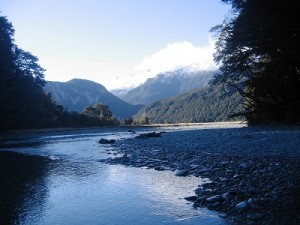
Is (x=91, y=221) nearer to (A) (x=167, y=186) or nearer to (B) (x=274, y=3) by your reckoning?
(A) (x=167, y=186)

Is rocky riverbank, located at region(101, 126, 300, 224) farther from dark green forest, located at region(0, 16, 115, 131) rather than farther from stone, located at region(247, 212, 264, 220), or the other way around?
dark green forest, located at region(0, 16, 115, 131)

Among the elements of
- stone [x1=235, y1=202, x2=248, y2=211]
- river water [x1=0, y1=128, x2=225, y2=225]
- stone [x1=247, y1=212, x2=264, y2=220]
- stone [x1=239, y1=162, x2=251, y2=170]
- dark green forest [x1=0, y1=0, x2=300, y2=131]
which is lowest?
river water [x1=0, y1=128, x2=225, y2=225]

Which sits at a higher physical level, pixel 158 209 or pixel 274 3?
pixel 274 3

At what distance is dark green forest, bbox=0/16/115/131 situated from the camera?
4994 centimetres

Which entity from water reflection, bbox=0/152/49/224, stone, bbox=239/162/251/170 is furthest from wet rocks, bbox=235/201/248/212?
water reflection, bbox=0/152/49/224

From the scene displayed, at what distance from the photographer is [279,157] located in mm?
11633

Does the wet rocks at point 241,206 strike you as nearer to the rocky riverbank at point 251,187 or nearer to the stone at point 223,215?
the rocky riverbank at point 251,187

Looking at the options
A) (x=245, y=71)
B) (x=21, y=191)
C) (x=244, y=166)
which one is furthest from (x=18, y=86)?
(x=244, y=166)

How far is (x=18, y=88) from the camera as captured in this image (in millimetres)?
56188

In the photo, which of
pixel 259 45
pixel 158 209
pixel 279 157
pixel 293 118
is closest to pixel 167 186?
pixel 158 209

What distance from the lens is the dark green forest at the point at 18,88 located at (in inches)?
1966

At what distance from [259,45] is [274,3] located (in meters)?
1.79

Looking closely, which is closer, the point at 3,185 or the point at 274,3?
the point at 274,3

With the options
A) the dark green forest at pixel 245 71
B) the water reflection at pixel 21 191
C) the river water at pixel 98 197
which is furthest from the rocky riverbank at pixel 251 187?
the water reflection at pixel 21 191
